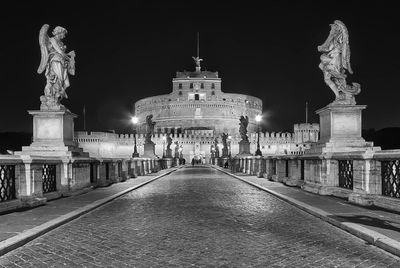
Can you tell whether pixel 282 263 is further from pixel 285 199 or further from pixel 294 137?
pixel 294 137

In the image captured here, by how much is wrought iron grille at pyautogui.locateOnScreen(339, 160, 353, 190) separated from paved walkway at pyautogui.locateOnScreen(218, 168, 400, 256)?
0.60 metres

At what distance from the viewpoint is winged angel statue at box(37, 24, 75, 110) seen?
13.8 m

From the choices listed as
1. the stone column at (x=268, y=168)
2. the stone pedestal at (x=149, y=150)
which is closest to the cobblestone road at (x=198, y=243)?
the stone column at (x=268, y=168)

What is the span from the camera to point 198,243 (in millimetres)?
6445

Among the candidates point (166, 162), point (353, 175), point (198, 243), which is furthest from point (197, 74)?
point (198, 243)

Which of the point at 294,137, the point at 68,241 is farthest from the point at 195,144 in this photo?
the point at 68,241

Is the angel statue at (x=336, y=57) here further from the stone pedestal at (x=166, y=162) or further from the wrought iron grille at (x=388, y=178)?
the stone pedestal at (x=166, y=162)

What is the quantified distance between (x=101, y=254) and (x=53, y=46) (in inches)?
391

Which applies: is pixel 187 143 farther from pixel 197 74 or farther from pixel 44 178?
pixel 44 178

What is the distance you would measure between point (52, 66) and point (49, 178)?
3.87 m

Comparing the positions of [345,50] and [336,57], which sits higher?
[345,50]

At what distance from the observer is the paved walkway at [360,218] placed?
6.21 m

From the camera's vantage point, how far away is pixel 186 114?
5177 inches

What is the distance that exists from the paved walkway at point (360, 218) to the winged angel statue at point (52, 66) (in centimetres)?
798
